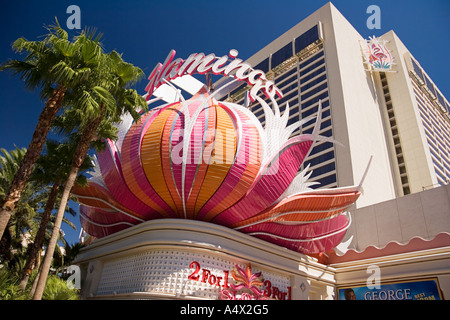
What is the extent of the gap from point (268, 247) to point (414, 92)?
203 ft

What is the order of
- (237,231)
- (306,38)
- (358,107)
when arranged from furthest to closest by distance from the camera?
(306,38) → (358,107) → (237,231)

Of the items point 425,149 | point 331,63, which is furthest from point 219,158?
point 425,149

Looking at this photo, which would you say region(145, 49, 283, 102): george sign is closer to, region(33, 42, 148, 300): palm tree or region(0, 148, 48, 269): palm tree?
region(33, 42, 148, 300): palm tree

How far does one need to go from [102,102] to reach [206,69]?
7043 mm

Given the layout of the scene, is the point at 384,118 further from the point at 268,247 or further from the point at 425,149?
the point at 268,247

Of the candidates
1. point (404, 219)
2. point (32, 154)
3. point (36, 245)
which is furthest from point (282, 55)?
point (32, 154)

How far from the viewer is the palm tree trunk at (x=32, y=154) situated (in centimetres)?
959

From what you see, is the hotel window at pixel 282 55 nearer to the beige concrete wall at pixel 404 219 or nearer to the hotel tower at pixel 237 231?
the beige concrete wall at pixel 404 219

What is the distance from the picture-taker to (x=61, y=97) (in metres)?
11.5

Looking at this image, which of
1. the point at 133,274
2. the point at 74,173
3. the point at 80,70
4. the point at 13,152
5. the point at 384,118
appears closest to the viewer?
the point at 80,70

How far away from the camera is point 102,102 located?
41.2 ft

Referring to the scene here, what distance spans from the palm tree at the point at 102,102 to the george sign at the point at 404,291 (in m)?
15.2

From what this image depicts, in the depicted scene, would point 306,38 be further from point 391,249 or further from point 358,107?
point 391,249
